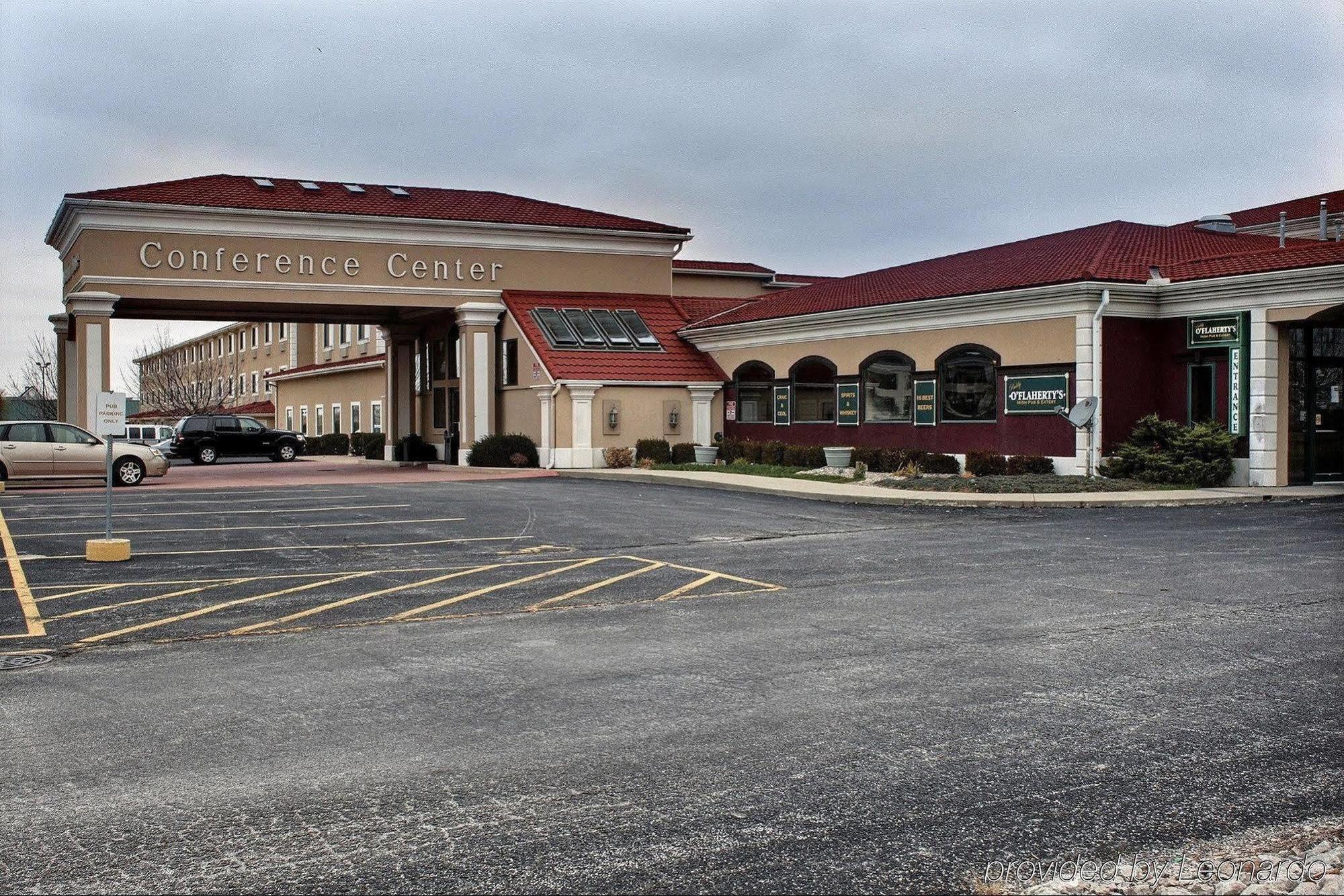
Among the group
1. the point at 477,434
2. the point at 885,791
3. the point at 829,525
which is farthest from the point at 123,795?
the point at 477,434

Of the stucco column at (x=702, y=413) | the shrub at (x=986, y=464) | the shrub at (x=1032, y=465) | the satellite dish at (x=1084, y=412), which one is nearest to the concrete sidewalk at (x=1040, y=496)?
the satellite dish at (x=1084, y=412)

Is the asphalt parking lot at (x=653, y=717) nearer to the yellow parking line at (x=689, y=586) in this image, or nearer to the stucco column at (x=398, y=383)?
the yellow parking line at (x=689, y=586)

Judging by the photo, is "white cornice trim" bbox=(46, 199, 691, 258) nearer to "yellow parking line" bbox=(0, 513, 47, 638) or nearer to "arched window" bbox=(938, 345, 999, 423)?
"arched window" bbox=(938, 345, 999, 423)

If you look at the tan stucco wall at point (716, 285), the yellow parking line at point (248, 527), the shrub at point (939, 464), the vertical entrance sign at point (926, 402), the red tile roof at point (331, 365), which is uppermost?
the tan stucco wall at point (716, 285)

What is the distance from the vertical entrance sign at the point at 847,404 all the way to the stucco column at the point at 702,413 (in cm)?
516

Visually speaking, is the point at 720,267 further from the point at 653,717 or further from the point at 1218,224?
the point at 653,717

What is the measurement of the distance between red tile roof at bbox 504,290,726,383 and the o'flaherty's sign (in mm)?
11264

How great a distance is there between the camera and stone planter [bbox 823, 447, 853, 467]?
97.1ft

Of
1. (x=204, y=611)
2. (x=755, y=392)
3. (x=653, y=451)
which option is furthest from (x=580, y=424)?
(x=204, y=611)

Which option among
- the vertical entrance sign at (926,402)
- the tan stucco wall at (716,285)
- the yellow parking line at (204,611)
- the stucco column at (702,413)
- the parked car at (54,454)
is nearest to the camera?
the yellow parking line at (204,611)

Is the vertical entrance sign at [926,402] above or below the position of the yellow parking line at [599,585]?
above

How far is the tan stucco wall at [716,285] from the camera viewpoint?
1770 inches

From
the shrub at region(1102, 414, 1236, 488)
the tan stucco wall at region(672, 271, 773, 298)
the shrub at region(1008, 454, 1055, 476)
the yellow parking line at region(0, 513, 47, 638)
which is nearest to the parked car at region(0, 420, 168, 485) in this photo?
the yellow parking line at region(0, 513, 47, 638)

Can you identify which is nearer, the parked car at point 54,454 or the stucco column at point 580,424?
the parked car at point 54,454
